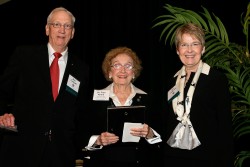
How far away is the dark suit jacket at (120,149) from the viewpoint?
3221 millimetres

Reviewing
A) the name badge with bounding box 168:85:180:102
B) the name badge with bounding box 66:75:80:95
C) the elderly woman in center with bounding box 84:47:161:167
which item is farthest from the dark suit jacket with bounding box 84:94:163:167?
the name badge with bounding box 168:85:180:102

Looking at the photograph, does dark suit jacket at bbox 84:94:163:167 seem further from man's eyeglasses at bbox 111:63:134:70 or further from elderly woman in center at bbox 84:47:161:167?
man's eyeglasses at bbox 111:63:134:70

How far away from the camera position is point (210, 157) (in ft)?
9.50

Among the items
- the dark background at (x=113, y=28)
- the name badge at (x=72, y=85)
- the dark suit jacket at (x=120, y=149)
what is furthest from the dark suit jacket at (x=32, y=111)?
the dark background at (x=113, y=28)

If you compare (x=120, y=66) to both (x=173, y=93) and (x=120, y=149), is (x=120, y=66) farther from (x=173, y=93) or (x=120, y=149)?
(x=120, y=149)

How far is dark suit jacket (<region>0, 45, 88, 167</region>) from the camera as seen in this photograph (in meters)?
3.19

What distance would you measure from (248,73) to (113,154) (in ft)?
4.85

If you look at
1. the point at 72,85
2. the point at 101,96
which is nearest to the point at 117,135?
the point at 101,96

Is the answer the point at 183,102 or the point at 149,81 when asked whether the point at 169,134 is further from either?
the point at 149,81

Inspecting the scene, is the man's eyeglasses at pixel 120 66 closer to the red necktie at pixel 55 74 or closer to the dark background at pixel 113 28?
the red necktie at pixel 55 74

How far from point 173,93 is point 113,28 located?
11.8ft

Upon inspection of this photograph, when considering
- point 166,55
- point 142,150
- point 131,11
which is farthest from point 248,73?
point 131,11

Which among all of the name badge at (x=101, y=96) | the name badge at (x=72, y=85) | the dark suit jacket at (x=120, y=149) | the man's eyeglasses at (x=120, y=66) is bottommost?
the dark suit jacket at (x=120, y=149)

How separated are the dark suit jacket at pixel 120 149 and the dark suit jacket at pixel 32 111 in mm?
210
